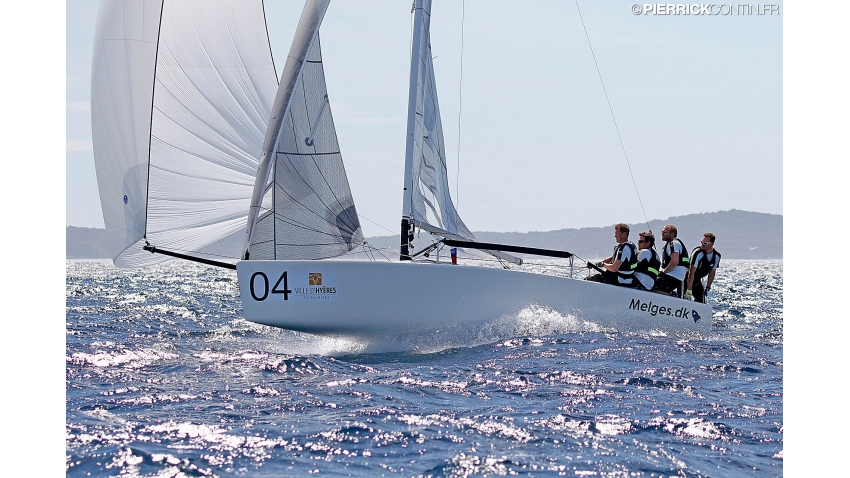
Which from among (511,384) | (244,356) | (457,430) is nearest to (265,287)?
(244,356)

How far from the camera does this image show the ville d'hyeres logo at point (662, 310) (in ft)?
30.4

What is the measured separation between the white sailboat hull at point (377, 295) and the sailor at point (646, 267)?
1.57m

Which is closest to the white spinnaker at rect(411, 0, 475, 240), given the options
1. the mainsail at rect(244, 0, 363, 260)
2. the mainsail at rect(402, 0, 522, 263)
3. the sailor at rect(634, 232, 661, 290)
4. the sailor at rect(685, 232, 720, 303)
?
the mainsail at rect(402, 0, 522, 263)

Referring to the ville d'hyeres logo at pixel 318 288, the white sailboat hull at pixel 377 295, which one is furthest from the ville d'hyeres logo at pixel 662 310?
the ville d'hyeres logo at pixel 318 288

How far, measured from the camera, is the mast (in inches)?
Answer: 341

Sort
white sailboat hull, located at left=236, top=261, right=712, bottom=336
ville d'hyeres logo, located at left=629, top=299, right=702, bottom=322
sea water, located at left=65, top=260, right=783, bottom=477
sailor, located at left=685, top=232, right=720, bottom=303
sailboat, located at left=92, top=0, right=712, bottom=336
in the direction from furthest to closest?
sailor, located at left=685, top=232, right=720, bottom=303, ville d'hyeres logo, located at left=629, top=299, right=702, bottom=322, sailboat, located at left=92, top=0, right=712, bottom=336, white sailboat hull, located at left=236, top=261, right=712, bottom=336, sea water, located at left=65, top=260, right=783, bottom=477

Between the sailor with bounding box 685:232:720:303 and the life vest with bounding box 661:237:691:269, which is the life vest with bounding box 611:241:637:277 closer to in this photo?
the life vest with bounding box 661:237:691:269

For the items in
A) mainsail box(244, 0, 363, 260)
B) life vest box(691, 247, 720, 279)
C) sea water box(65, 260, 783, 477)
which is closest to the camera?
sea water box(65, 260, 783, 477)

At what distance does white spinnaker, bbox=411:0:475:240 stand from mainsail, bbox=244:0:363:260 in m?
0.88

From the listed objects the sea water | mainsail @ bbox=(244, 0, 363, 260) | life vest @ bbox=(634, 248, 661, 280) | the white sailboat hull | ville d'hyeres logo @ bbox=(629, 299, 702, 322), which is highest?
mainsail @ bbox=(244, 0, 363, 260)

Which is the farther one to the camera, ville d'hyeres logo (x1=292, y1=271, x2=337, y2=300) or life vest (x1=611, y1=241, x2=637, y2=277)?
life vest (x1=611, y1=241, x2=637, y2=277)

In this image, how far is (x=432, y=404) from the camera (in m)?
5.54

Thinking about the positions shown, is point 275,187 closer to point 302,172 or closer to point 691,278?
point 302,172

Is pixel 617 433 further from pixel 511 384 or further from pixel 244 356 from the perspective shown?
pixel 244 356
